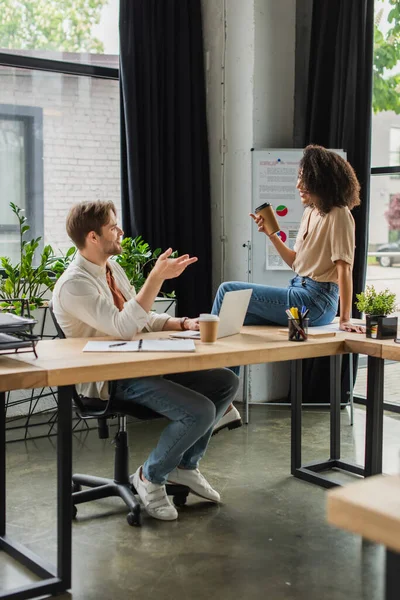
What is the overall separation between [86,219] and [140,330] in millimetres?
480

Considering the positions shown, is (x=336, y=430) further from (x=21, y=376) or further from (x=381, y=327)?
(x=21, y=376)

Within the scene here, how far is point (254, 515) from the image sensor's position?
3.16m

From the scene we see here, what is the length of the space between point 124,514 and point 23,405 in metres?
1.79

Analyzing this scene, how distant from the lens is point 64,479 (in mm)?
2391

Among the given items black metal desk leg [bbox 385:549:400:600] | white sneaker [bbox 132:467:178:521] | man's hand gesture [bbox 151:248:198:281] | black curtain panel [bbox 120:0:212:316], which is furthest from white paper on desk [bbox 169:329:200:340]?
black curtain panel [bbox 120:0:212:316]

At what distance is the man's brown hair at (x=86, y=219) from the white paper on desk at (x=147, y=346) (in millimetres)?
468

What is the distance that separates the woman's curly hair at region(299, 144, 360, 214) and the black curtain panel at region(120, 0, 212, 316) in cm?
187

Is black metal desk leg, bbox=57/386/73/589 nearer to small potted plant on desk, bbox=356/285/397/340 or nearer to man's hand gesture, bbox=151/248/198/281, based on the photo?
man's hand gesture, bbox=151/248/198/281

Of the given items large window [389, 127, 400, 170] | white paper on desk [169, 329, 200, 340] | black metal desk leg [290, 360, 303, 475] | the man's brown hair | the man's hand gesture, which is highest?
large window [389, 127, 400, 170]

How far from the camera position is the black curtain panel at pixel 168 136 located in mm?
A: 5195

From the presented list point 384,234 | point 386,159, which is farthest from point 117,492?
point 386,159

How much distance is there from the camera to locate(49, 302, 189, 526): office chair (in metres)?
2.93

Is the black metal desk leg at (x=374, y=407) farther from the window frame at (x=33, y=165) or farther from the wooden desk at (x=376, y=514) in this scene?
the window frame at (x=33, y=165)

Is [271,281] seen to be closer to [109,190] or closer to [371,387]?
[109,190]
